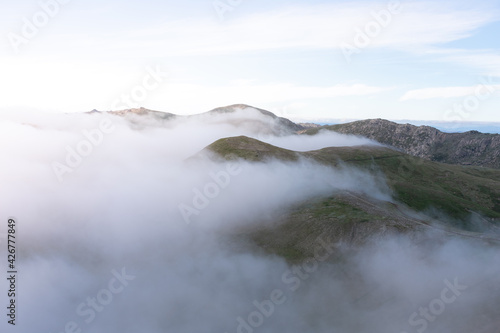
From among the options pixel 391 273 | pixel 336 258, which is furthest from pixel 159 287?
pixel 391 273

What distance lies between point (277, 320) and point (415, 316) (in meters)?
54.1

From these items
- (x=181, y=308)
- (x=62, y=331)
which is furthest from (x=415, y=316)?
(x=62, y=331)

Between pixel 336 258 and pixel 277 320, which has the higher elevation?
pixel 336 258

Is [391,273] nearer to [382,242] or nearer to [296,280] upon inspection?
[382,242]

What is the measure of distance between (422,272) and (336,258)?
3797 cm

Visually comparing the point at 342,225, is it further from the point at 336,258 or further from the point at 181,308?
the point at 181,308

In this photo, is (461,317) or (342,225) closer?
(461,317)

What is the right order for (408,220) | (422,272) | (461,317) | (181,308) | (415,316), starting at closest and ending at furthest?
1. (461,317)
2. (415,316)
3. (422,272)
4. (181,308)
5. (408,220)

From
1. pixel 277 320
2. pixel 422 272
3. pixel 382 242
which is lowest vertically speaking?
pixel 277 320

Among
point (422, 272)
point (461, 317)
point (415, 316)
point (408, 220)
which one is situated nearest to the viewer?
point (461, 317)

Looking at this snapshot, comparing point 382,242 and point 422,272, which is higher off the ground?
point 382,242

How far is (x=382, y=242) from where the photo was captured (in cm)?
16262

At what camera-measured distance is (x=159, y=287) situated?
582 feet

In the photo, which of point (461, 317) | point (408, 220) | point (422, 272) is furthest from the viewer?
point (408, 220)
